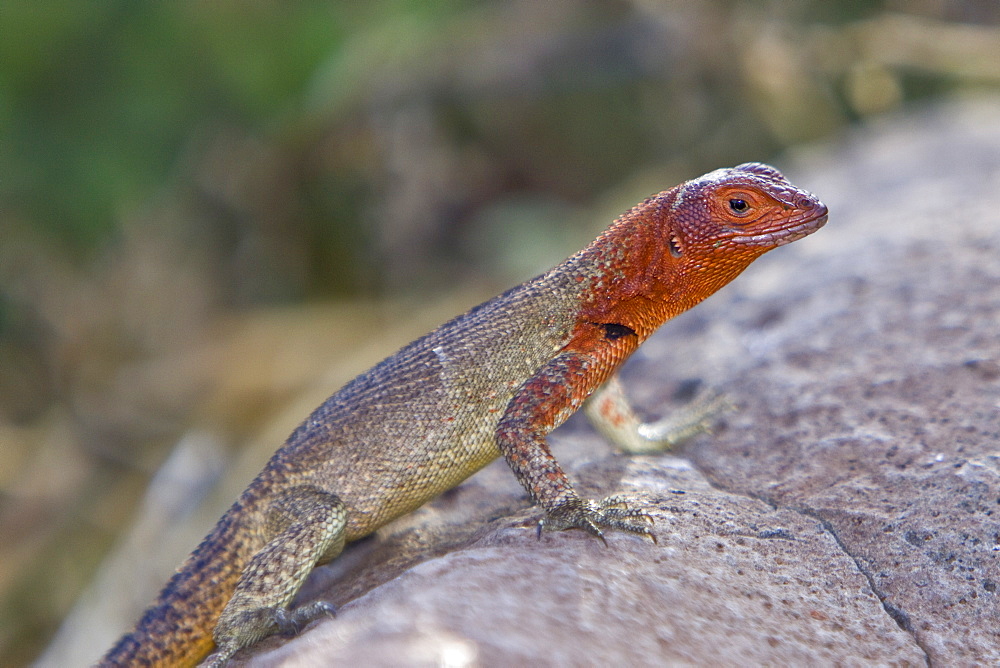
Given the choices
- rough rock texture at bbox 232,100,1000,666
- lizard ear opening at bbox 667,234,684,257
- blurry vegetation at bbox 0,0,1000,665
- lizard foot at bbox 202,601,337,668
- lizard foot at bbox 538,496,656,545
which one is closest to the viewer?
rough rock texture at bbox 232,100,1000,666

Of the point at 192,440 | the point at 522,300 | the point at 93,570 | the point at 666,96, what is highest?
the point at 666,96

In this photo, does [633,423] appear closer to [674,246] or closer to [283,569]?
[674,246]

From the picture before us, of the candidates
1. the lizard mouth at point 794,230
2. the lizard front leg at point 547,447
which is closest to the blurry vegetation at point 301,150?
the lizard front leg at point 547,447

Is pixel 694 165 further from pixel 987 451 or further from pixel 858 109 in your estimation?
pixel 987 451

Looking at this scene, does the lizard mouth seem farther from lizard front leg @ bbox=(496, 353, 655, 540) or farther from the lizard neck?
lizard front leg @ bbox=(496, 353, 655, 540)

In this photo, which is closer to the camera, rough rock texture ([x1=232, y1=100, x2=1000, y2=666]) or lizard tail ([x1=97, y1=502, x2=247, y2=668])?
rough rock texture ([x1=232, y1=100, x2=1000, y2=666])

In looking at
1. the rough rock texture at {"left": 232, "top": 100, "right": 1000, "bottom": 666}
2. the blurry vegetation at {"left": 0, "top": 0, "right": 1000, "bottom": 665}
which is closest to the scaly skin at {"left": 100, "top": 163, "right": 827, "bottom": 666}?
the rough rock texture at {"left": 232, "top": 100, "right": 1000, "bottom": 666}

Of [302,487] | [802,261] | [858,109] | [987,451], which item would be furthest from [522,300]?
[858,109]

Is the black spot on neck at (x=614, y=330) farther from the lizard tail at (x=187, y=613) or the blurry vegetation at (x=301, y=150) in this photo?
the blurry vegetation at (x=301, y=150)
